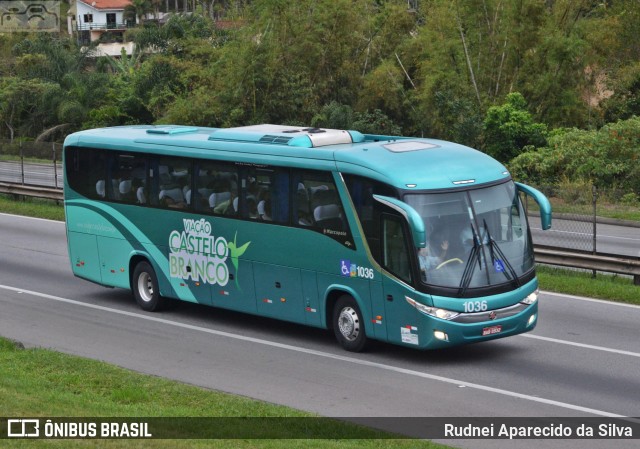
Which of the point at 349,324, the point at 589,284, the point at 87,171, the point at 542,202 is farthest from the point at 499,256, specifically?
the point at 87,171

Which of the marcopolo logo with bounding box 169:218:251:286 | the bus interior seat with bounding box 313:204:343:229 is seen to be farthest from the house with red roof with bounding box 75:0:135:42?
the bus interior seat with bounding box 313:204:343:229

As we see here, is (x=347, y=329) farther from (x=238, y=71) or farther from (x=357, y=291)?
(x=238, y=71)

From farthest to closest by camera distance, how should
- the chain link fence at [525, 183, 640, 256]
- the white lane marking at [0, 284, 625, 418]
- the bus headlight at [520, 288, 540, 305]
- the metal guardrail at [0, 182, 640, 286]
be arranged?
the chain link fence at [525, 183, 640, 256], the metal guardrail at [0, 182, 640, 286], the bus headlight at [520, 288, 540, 305], the white lane marking at [0, 284, 625, 418]

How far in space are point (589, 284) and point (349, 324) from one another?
667 centimetres

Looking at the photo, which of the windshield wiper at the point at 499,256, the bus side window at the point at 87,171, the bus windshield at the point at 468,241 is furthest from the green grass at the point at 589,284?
the bus side window at the point at 87,171

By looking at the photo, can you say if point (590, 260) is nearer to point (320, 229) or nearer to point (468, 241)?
point (468, 241)

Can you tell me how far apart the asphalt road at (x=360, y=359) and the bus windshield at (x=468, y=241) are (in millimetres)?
1323

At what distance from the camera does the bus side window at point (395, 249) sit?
14930 millimetres

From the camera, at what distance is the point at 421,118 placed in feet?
152

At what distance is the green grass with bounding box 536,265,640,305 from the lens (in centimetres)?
1977

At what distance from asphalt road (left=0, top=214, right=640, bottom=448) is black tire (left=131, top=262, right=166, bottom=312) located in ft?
0.84

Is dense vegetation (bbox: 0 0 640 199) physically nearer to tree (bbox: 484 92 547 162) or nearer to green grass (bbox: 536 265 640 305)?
tree (bbox: 484 92 547 162)

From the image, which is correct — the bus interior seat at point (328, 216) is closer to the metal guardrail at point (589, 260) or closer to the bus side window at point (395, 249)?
the bus side window at point (395, 249)

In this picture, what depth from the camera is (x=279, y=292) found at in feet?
55.8
